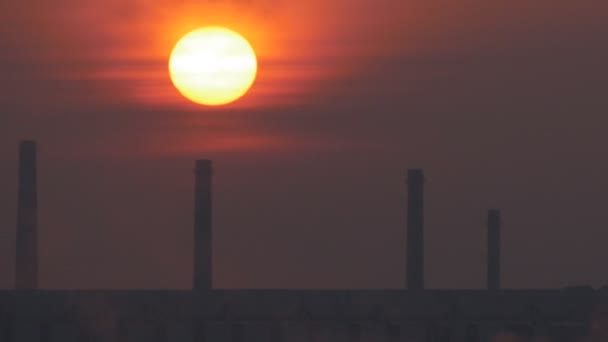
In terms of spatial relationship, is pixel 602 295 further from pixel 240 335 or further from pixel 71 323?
pixel 71 323

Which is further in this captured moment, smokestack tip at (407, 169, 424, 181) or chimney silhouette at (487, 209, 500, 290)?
chimney silhouette at (487, 209, 500, 290)

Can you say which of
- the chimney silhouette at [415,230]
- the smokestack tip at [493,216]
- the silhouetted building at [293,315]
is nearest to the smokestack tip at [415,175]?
the chimney silhouette at [415,230]

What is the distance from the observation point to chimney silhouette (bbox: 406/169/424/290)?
25312 mm

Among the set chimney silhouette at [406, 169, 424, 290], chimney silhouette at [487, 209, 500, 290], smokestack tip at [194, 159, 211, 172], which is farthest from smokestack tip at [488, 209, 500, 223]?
smokestack tip at [194, 159, 211, 172]

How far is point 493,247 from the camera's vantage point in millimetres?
28094

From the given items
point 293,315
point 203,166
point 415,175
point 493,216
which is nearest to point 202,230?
point 203,166

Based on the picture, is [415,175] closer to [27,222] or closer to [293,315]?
[27,222]

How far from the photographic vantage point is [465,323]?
586 inches

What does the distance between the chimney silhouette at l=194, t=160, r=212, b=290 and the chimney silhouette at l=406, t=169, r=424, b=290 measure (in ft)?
12.8

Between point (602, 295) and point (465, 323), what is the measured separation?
2.44m

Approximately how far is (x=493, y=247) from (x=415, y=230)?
3.26 metres

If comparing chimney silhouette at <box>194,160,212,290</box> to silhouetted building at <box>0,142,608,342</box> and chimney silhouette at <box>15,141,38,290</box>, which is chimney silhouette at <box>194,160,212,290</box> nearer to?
chimney silhouette at <box>15,141,38,290</box>

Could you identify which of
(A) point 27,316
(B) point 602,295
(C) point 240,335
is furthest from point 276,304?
(B) point 602,295

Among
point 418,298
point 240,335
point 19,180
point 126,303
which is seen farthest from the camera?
point 19,180
